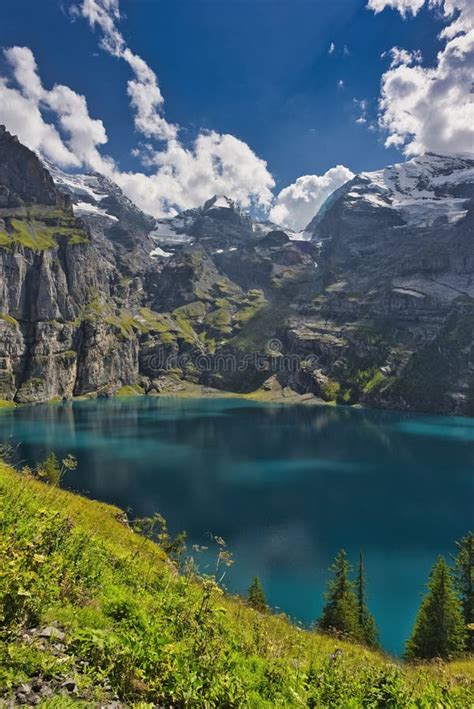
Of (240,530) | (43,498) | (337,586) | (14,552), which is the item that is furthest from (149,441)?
(14,552)

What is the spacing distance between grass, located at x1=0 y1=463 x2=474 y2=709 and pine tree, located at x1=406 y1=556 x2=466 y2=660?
21.6 meters

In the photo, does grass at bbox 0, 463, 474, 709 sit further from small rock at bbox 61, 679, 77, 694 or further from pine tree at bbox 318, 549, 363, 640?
pine tree at bbox 318, 549, 363, 640

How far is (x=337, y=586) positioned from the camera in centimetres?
3316

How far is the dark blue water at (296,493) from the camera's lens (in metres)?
45.8

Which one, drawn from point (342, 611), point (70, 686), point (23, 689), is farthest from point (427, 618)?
point (23, 689)

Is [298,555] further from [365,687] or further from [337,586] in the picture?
[365,687]

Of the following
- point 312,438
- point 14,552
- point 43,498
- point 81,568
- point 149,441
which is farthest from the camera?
point 312,438

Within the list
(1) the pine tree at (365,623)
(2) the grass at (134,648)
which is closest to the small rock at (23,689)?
(2) the grass at (134,648)

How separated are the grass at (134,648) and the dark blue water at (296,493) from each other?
28498 millimetres

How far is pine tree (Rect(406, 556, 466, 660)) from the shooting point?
93.0 feet

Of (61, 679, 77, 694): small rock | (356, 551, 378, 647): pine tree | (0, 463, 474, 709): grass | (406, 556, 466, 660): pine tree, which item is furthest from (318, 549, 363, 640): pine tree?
(61, 679, 77, 694): small rock

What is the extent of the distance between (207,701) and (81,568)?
537 centimetres

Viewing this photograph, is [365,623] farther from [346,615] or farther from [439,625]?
[439,625]

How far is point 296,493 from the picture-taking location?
246ft
